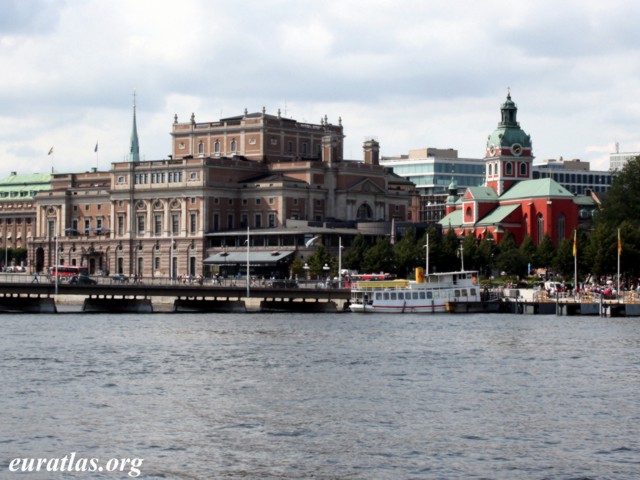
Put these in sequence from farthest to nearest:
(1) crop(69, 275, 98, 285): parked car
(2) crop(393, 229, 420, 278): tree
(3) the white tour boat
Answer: (2) crop(393, 229, 420, 278): tree
(1) crop(69, 275, 98, 285): parked car
(3) the white tour boat

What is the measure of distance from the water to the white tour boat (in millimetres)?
34406

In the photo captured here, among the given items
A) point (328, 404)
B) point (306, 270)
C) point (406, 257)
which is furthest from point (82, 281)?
point (328, 404)

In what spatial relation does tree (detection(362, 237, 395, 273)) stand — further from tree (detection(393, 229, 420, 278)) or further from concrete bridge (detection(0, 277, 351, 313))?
concrete bridge (detection(0, 277, 351, 313))

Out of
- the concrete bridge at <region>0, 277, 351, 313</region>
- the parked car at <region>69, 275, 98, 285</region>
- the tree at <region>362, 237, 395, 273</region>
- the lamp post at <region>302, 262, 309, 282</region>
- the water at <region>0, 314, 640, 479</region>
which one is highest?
the tree at <region>362, 237, 395, 273</region>

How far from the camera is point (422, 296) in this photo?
469 ft

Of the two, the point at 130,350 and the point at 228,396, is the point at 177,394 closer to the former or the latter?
the point at 228,396

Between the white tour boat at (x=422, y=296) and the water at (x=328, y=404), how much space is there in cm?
3441

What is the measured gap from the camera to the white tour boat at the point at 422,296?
142375 mm

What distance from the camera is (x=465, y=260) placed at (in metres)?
186

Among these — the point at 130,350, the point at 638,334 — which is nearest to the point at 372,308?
the point at 638,334

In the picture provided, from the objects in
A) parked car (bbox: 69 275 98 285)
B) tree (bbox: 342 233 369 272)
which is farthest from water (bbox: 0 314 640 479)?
tree (bbox: 342 233 369 272)

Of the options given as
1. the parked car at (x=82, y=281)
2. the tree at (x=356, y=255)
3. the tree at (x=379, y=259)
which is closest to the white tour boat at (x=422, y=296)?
the parked car at (x=82, y=281)

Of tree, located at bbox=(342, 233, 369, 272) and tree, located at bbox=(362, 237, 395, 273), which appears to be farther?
tree, located at bbox=(342, 233, 369, 272)

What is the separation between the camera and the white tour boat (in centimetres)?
14238
